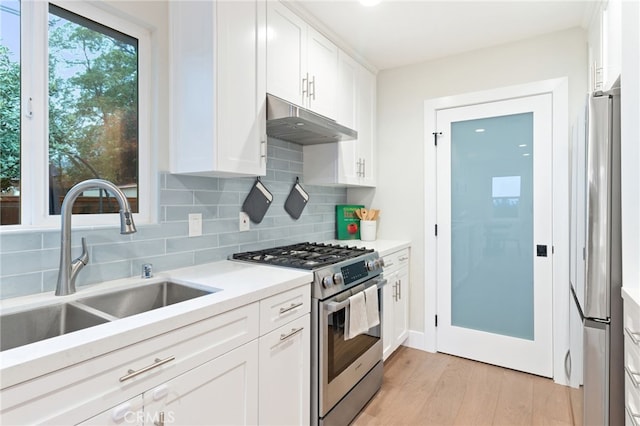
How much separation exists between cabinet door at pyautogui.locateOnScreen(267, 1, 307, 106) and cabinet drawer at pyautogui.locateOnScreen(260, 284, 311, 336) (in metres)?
1.16

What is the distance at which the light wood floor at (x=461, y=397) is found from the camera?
2041 millimetres

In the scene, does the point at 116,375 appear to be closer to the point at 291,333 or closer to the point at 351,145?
the point at 291,333

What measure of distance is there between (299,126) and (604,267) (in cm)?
172

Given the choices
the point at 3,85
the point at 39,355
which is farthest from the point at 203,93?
the point at 39,355

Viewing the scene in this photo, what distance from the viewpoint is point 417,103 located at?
3.05 m

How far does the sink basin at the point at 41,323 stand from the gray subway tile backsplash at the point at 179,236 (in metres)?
0.15

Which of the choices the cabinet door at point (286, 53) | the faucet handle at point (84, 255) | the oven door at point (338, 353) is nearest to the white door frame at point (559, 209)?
the oven door at point (338, 353)

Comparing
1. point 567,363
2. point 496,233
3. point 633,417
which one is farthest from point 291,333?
point 567,363

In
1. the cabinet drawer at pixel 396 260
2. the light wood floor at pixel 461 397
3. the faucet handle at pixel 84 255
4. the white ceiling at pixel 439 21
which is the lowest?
the light wood floor at pixel 461 397

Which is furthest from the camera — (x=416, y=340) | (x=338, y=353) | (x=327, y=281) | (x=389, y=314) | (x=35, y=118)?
(x=416, y=340)

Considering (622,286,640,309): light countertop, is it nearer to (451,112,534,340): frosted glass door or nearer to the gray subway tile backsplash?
(451,112,534,340): frosted glass door

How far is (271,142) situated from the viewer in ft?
8.00

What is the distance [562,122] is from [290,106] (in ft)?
6.66

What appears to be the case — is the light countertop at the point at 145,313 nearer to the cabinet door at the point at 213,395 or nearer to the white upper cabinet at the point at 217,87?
the cabinet door at the point at 213,395
